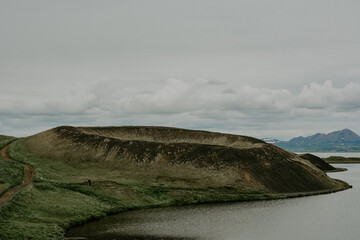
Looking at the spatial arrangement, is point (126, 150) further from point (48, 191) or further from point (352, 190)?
point (352, 190)

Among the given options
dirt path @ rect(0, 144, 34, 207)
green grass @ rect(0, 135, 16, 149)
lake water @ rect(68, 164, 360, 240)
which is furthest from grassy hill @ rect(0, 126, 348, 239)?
lake water @ rect(68, 164, 360, 240)

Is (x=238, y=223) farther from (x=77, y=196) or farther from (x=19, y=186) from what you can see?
(x=19, y=186)

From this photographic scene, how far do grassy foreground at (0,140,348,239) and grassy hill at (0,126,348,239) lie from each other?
0.48ft

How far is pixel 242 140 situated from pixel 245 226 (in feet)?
245

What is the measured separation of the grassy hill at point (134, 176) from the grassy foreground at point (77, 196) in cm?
15

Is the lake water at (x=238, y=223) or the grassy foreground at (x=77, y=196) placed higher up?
the grassy foreground at (x=77, y=196)

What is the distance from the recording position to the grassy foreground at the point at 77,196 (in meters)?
48.0

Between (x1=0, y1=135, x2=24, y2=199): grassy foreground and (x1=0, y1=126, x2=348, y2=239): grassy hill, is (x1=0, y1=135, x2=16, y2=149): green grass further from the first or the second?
(x1=0, y1=135, x2=24, y2=199): grassy foreground

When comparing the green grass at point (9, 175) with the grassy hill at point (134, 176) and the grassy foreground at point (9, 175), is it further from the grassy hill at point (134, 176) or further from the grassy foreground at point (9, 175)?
the grassy hill at point (134, 176)

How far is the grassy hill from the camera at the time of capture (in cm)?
6000

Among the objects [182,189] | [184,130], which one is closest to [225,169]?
[182,189]

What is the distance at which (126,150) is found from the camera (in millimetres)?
99562

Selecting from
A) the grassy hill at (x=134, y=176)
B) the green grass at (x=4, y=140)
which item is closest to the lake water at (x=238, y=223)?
the grassy hill at (x=134, y=176)

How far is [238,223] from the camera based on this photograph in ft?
171
